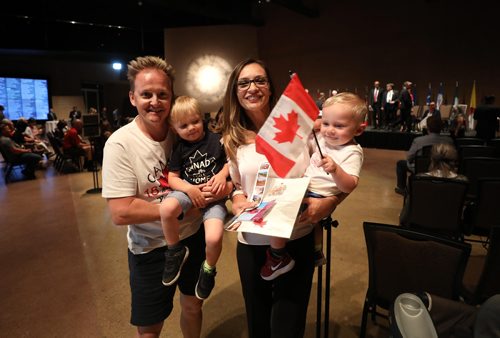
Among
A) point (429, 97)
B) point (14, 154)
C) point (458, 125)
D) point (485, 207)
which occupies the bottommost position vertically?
point (485, 207)

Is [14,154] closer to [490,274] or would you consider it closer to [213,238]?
[213,238]

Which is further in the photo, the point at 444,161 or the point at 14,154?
the point at 14,154

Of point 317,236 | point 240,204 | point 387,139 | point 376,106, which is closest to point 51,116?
point 376,106

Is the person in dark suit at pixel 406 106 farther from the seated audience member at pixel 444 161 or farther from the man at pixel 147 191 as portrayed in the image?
the man at pixel 147 191

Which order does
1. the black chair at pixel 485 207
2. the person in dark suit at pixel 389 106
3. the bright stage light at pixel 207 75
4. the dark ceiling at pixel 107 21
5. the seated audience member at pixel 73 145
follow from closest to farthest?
the black chair at pixel 485 207 < the seated audience member at pixel 73 145 < the dark ceiling at pixel 107 21 < the person in dark suit at pixel 389 106 < the bright stage light at pixel 207 75

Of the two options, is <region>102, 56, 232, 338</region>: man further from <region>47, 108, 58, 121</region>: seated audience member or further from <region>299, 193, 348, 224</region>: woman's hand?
<region>47, 108, 58, 121</region>: seated audience member

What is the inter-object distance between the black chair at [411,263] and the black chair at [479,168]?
232 cm

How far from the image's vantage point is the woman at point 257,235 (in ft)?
4.35

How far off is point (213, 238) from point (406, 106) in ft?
33.9

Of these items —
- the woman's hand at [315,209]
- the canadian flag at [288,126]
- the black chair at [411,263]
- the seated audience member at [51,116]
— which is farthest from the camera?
the seated audience member at [51,116]

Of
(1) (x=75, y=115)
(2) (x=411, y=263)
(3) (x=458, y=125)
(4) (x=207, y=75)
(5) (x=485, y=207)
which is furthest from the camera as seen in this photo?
(4) (x=207, y=75)

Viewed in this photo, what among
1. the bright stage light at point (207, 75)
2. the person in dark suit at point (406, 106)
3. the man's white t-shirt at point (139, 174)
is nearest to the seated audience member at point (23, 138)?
the bright stage light at point (207, 75)

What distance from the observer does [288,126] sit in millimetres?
1152

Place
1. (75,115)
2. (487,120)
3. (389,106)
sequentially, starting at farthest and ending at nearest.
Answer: (75,115) → (389,106) → (487,120)
